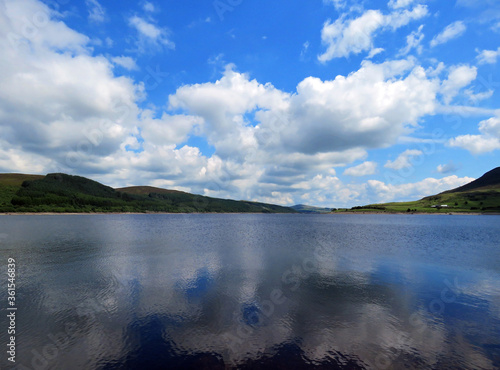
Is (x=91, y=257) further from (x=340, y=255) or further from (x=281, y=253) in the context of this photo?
(x=340, y=255)

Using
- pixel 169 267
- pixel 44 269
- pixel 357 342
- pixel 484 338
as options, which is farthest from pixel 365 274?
pixel 44 269

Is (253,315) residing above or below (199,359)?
below

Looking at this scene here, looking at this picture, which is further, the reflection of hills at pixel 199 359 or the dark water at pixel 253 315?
the dark water at pixel 253 315

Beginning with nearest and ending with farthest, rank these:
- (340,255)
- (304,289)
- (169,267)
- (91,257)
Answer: (304,289)
(169,267)
(91,257)
(340,255)

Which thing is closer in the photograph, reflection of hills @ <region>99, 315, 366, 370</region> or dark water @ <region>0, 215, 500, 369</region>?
reflection of hills @ <region>99, 315, 366, 370</region>

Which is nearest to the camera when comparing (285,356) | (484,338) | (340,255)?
(285,356)

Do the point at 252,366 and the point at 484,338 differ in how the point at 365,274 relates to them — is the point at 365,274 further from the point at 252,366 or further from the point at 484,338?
the point at 252,366

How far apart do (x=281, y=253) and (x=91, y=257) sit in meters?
39.3

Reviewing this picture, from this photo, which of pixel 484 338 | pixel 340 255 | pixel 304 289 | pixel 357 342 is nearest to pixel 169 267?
pixel 304 289

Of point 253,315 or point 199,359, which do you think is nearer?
point 199,359

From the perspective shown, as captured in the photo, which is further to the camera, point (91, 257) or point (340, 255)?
point (340, 255)

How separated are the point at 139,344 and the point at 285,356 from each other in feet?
34.6

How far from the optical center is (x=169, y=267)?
131 ft

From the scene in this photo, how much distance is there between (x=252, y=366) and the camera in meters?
15.1
